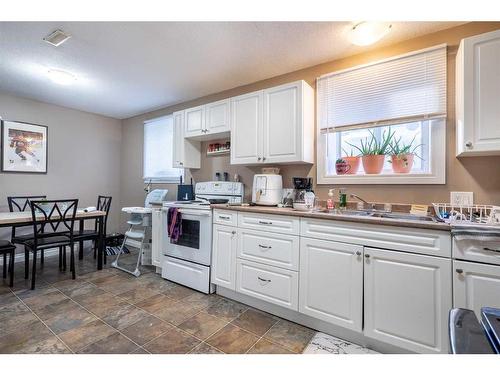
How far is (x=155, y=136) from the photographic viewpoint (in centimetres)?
404

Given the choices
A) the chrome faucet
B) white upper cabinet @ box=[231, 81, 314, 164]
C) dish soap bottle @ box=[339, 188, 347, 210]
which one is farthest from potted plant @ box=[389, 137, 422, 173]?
white upper cabinet @ box=[231, 81, 314, 164]

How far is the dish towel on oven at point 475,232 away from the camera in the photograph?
125 centimetres

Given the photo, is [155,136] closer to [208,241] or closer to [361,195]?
[208,241]

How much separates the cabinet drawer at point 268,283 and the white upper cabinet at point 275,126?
1.05 m

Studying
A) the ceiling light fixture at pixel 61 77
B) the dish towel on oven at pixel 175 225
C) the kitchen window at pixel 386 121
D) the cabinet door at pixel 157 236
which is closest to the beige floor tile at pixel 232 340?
the dish towel on oven at pixel 175 225

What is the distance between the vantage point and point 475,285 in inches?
52.2

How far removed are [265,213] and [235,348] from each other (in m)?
1.01

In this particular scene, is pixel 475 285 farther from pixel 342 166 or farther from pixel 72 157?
pixel 72 157

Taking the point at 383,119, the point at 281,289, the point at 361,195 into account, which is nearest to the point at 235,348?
the point at 281,289

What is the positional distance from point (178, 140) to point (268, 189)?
62.0 inches

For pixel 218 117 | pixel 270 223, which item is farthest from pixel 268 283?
pixel 218 117

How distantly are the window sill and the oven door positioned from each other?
49.2 inches

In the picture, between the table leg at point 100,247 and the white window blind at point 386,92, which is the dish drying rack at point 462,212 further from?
the table leg at point 100,247

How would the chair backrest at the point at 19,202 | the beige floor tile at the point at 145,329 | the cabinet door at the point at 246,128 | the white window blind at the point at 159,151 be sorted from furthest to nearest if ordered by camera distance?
the white window blind at the point at 159,151, the chair backrest at the point at 19,202, the cabinet door at the point at 246,128, the beige floor tile at the point at 145,329
